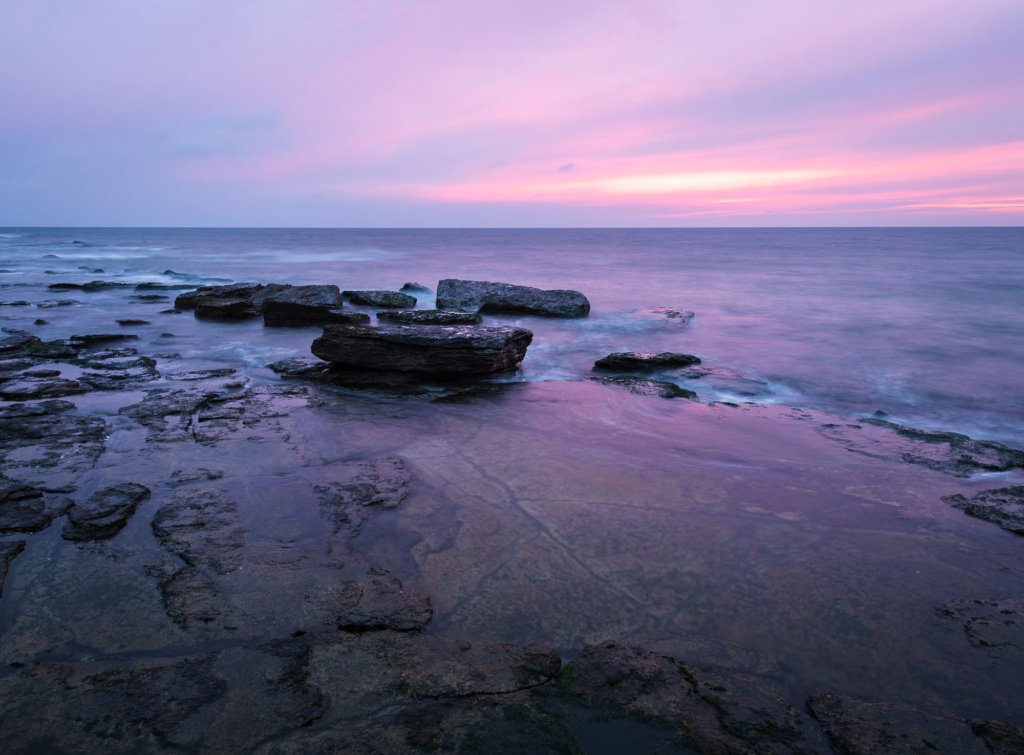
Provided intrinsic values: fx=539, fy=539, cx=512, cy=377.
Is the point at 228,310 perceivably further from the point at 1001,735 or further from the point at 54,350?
the point at 1001,735

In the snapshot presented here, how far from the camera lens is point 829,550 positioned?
379 centimetres

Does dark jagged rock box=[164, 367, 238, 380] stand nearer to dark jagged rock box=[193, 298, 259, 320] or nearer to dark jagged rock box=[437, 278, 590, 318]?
dark jagged rock box=[193, 298, 259, 320]

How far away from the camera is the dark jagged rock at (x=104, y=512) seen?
143 inches

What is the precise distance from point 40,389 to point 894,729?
8.87 metres

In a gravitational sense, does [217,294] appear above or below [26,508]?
above

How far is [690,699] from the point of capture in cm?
244

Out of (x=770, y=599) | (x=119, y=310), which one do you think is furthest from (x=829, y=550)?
(x=119, y=310)

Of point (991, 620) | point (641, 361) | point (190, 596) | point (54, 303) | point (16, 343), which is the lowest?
point (991, 620)

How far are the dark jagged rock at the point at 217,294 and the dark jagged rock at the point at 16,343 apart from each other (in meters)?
5.56

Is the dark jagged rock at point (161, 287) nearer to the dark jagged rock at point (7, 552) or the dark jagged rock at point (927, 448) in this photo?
the dark jagged rock at point (7, 552)

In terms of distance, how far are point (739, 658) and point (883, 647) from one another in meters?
0.83

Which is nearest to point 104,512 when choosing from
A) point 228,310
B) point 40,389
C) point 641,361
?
point 40,389

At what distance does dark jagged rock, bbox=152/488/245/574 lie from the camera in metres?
3.41

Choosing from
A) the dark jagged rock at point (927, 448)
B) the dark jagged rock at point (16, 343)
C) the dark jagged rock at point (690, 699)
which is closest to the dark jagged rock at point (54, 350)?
the dark jagged rock at point (16, 343)
